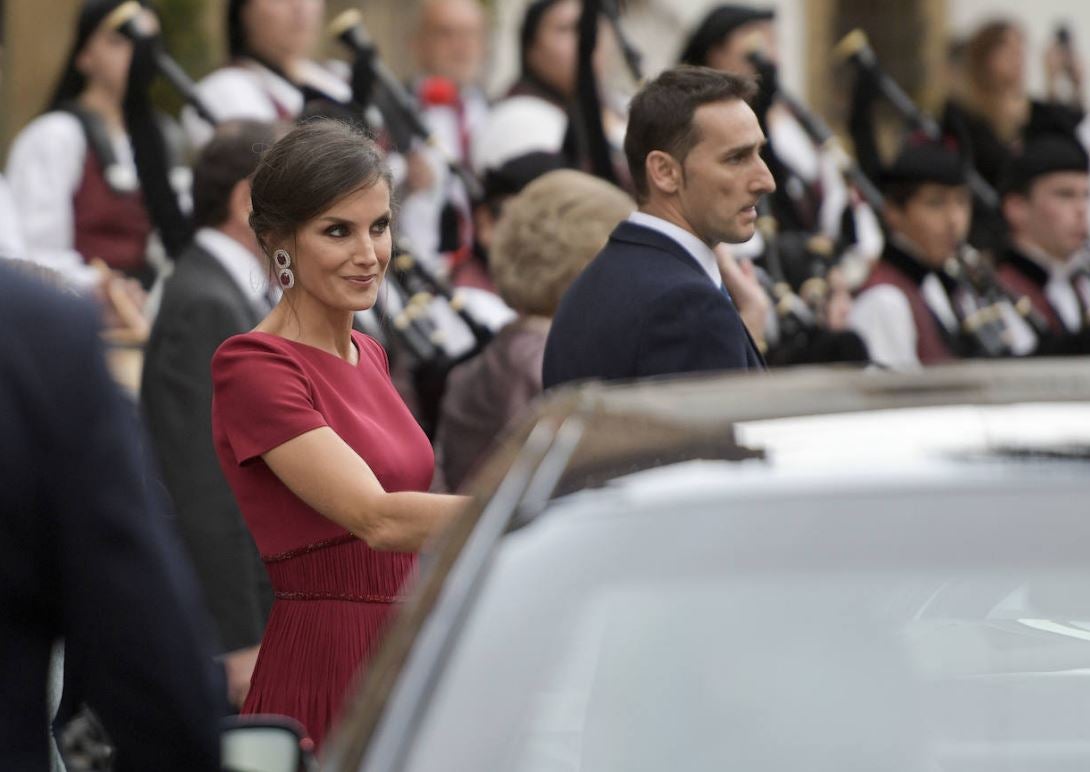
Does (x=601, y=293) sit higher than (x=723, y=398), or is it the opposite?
(x=723, y=398)

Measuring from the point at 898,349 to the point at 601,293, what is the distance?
4.13 metres

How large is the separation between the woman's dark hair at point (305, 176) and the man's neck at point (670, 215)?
0.93 meters

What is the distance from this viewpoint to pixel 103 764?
Answer: 16.1 ft

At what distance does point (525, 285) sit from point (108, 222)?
7.24 feet

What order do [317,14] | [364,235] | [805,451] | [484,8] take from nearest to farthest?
A: [805,451]
[364,235]
[317,14]
[484,8]

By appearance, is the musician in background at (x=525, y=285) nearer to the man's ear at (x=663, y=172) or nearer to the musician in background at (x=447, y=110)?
the man's ear at (x=663, y=172)

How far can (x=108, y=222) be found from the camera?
24.6 ft

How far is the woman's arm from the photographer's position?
12.6 ft

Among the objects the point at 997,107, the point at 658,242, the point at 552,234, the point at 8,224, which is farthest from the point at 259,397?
the point at 997,107

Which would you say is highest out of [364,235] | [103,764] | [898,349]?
[364,235]

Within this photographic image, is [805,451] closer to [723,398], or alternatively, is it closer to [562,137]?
[723,398]

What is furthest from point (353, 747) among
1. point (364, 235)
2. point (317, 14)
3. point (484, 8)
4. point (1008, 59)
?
point (484, 8)

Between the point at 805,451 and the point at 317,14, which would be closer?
the point at 805,451

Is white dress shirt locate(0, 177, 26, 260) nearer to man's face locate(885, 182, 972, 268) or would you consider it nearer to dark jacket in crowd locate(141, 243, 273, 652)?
dark jacket in crowd locate(141, 243, 273, 652)
